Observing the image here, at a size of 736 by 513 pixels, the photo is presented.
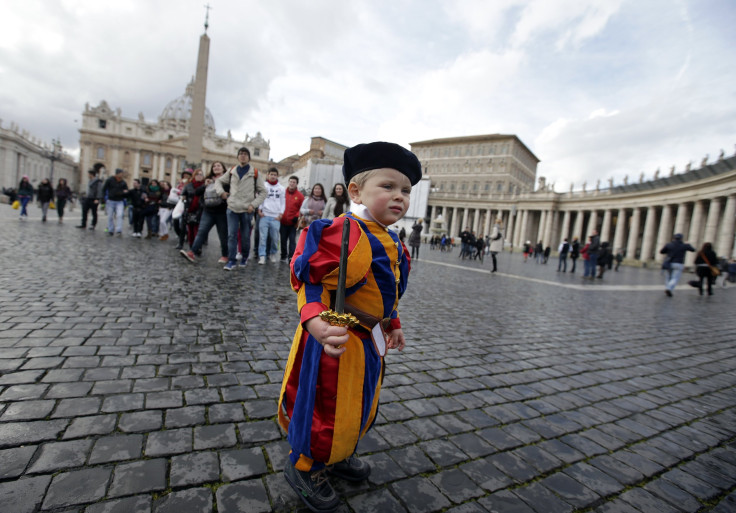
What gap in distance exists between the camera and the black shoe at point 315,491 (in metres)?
1.52

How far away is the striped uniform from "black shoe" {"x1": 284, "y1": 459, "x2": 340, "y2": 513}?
0.08 m

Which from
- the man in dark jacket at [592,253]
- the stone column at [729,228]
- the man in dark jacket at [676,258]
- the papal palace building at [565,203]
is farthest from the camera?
the papal palace building at [565,203]

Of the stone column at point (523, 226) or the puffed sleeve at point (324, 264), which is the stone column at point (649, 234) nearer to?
the stone column at point (523, 226)

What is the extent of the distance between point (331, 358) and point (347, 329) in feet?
0.59

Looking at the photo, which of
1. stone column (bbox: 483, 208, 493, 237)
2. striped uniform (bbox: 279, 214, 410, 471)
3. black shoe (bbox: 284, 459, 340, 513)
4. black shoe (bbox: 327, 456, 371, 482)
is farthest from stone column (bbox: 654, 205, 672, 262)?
black shoe (bbox: 284, 459, 340, 513)

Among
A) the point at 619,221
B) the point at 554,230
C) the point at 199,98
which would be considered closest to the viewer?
the point at 199,98

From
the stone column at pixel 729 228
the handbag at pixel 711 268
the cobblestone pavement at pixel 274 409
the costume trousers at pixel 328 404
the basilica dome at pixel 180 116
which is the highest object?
the basilica dome at pixel 180 116

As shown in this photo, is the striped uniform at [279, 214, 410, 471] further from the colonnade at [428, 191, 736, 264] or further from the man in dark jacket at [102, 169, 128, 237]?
the colonnade at [428, 191, 736, 264]

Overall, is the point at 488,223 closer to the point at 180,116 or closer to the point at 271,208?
the point at 271,208

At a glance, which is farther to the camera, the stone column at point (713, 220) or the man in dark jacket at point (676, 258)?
the stone column at point (713, 220)

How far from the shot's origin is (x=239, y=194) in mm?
7281

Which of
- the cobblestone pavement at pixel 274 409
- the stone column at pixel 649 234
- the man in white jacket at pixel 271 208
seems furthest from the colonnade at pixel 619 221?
the cobblestone pavement at pixel 274 409

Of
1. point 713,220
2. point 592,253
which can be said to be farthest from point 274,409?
point 713,220

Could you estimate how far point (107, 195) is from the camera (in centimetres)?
1107
